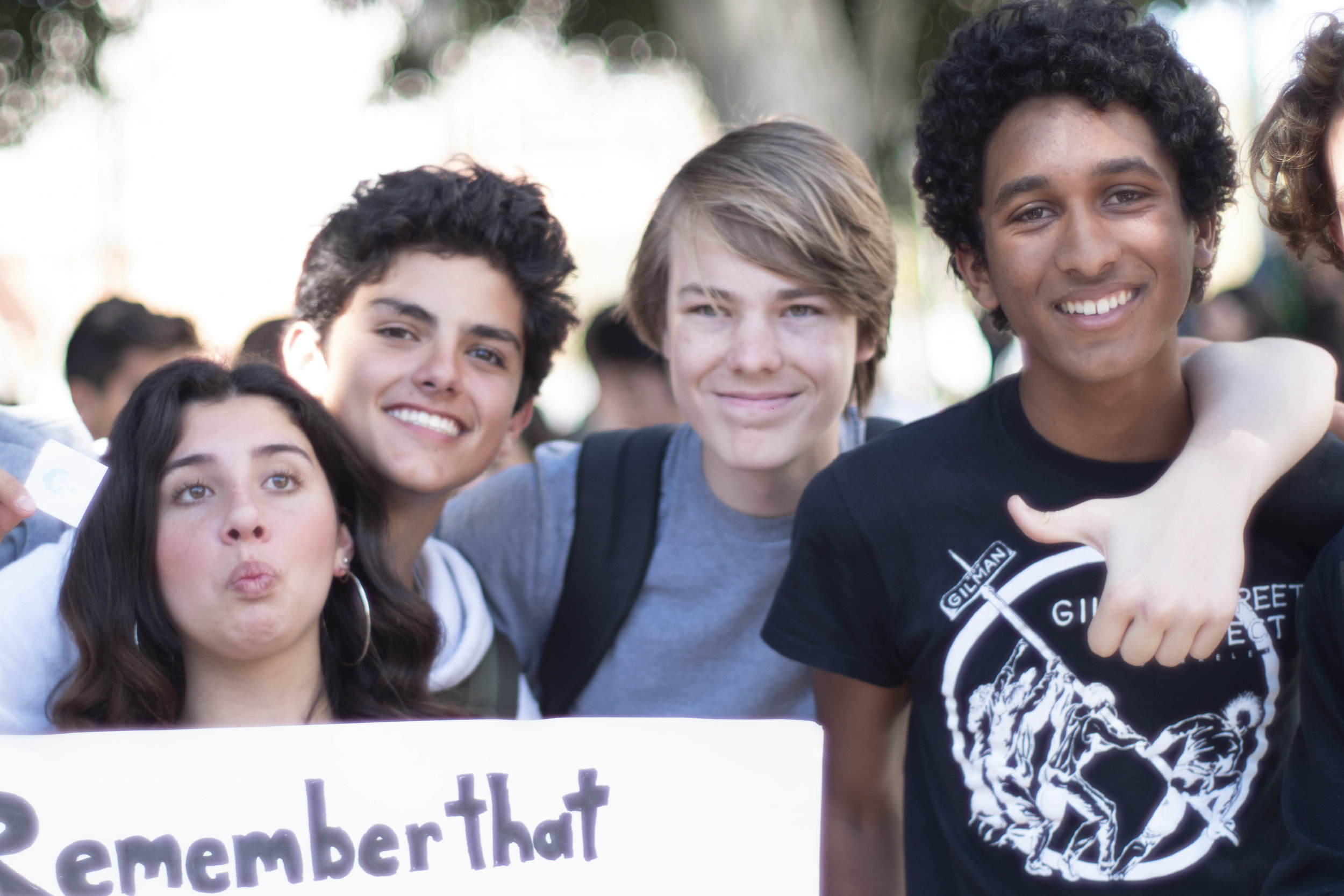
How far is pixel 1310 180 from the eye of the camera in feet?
6.79

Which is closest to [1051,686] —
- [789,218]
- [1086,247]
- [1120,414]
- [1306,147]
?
[1120,414]

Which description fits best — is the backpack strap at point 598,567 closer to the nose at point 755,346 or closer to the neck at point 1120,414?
the nose at point 755,346

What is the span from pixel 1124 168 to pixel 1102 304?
9.5 inches

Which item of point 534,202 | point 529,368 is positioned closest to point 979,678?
point 529,368

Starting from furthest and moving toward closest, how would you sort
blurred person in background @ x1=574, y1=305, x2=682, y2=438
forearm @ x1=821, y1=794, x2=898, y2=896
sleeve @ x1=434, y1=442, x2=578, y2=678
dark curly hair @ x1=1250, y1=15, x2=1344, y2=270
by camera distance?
blurred person in background @ x1=574, y1=305, x2=682, y2=438 < sleeve @ x1=434, y1=442, x2=578, y2=678 < forearm @ x1=821, y1=794, x2=898, y2=896 < dark curly hair @ x1=1250, y1=15, x2=1344, y2=270

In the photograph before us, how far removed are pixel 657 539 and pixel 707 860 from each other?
1.04 m

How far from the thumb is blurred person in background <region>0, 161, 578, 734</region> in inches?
52.8

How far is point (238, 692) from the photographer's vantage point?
204 cm

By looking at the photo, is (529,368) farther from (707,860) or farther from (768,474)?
(707,860)

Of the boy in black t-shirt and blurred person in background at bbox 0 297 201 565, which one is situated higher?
blurred person in background at bbox 0 297 201 565

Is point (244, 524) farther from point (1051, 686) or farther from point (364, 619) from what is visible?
point (1051, 686)

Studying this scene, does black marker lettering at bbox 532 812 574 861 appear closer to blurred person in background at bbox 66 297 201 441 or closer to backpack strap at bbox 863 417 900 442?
backpack strap at bbox 863 417 900 442

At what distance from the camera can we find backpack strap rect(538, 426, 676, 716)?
2621 mm

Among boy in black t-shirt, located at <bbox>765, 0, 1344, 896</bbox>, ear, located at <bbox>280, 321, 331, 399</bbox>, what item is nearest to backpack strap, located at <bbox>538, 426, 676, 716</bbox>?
boy in black t-shirt, located at <bbox>765, 0, 1344, 896</bbox>
